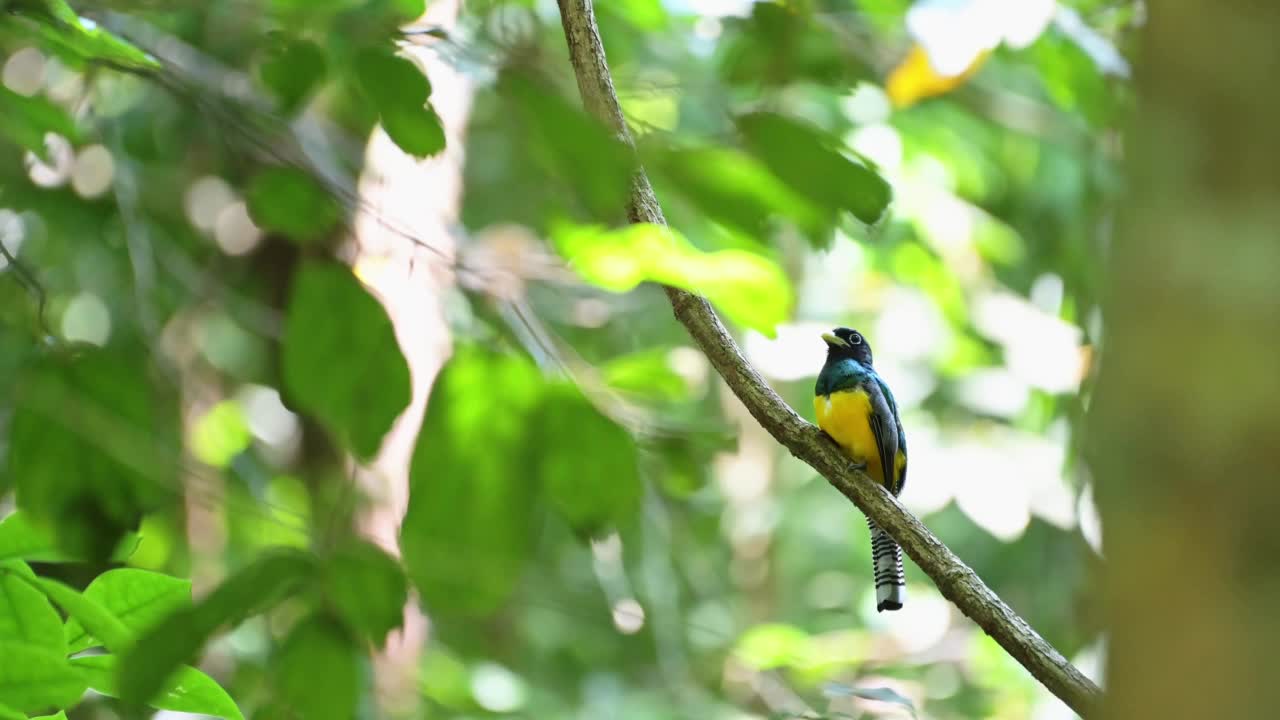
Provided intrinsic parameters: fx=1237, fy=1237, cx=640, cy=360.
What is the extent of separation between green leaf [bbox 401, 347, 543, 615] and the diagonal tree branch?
1.18 feet

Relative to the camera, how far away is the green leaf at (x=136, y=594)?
1321 mm

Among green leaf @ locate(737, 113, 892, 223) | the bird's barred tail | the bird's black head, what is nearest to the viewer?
green leaf @ locate(737, 113, 892, 223)

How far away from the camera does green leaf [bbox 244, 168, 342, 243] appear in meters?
1.50

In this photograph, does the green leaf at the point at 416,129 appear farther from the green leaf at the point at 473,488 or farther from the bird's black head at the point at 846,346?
the bird's black head at the point at 846,346

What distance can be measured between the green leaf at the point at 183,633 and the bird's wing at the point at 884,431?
205cm

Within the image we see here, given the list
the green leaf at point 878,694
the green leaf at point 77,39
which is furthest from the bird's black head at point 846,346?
the green leaf at point 77,39

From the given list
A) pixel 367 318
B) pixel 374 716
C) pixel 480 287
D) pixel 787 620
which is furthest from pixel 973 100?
pixel 367 318

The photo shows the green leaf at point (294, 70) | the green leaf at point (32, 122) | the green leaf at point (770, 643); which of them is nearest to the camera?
the green leaf at point (294, 70)

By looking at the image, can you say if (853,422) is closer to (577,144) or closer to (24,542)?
(24,542)

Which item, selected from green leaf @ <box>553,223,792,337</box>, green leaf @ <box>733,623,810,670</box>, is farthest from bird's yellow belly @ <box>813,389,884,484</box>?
green leaf @ <box>553,223,792,337</box>

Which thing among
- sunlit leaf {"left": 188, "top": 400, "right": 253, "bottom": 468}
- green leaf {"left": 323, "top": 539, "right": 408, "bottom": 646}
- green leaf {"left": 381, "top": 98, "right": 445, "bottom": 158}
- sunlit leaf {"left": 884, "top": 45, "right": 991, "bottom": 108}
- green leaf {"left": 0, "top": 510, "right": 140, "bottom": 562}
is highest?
sunlit leaf {"left": 884, "top": 45, "right": 991, "bottom": 108}

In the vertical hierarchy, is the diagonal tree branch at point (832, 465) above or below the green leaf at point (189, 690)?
above

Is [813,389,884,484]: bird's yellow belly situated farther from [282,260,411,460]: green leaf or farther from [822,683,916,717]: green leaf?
[282,260,411,460]: green leaf

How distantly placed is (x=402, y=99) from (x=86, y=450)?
0.47 m
